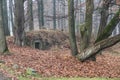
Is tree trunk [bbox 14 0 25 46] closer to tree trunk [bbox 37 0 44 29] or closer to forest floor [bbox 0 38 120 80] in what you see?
forest floor [bbox 0 38 120 80]

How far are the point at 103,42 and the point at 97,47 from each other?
0.56 metres

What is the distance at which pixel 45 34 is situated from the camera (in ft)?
105

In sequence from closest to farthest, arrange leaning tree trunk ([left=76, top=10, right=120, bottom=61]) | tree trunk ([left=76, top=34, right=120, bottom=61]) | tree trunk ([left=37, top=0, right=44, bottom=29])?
tree trunk ([left=76, top=34, right=120, bottom=61]) < leaning tree trunk ([left=76, top=10, right=120, bottom=61]) < tree trunk ([left=37, top=0, right=44, bottom=29])

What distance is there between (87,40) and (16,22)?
24.8ft

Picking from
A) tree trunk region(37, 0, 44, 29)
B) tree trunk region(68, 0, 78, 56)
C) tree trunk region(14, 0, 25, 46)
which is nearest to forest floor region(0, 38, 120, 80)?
→ tree trunk region(68, 0, 78, 56)

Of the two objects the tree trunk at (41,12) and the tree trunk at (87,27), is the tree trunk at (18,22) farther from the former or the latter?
the tree trunk at (41,12)

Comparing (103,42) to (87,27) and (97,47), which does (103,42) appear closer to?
(97,47)

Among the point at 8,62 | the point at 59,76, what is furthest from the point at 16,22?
the point at 59,76

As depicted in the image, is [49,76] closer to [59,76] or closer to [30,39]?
[59,76]

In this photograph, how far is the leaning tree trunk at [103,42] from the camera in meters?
18.4

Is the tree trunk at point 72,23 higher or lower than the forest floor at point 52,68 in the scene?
higher

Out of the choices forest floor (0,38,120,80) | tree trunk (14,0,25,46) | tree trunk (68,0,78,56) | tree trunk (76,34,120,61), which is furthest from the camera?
tree trunk (14,0,25,46)

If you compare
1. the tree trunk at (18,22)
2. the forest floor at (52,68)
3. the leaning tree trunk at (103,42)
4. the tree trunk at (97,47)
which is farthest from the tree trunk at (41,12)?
the leaning tree trunk at (103,42)

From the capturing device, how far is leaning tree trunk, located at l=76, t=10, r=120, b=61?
18.4m
